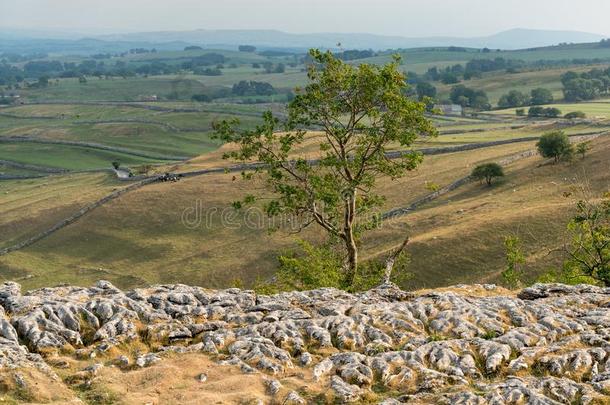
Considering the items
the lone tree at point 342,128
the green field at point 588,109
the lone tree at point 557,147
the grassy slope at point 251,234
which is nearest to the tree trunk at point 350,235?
the lone tree at point 342,128

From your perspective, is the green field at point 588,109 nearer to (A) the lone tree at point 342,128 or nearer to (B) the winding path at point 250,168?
(B) the winding path at point 250,168

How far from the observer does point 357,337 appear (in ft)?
74.9

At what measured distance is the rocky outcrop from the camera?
774 inches

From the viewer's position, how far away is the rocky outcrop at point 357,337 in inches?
774

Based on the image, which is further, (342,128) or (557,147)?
(557,147)

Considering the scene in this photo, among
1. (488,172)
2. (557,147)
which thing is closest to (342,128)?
(488,172)

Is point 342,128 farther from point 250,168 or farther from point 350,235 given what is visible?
point 250,168

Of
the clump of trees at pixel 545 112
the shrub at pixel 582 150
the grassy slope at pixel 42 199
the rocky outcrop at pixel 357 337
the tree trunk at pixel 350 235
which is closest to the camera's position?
the rocky outcrop at pixel 357 337

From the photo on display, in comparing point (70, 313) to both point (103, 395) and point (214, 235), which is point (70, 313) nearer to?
point (103, 395)

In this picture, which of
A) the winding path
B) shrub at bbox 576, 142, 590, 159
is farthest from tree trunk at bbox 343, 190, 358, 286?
shrub at bbox 576, 142, 590, 159

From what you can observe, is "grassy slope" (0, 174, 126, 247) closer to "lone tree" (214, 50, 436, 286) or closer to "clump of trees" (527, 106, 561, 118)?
"lone tree" (214, 50, 436, 286)

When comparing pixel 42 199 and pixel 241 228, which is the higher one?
pixel 241 228

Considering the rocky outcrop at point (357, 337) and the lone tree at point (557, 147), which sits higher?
the lone tree at point (557, 147)

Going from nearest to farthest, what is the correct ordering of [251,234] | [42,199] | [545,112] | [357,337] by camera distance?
[357,337], [251,234], [42,199], [545,112]
